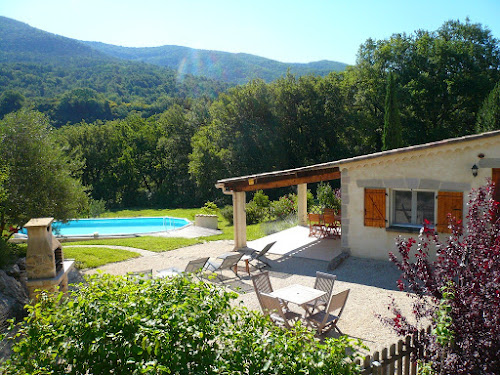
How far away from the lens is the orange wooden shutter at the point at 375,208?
11469mm

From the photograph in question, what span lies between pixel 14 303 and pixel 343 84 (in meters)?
28.8

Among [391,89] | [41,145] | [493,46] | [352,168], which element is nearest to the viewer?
[352,168]

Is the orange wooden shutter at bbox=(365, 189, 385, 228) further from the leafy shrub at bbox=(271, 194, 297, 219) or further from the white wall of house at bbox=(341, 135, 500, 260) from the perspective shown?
the leafy shrub at bbox=(271, 194, 297, 219)

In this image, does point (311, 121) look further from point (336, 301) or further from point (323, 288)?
point (336, 301)

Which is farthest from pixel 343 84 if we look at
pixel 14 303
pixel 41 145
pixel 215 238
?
pixel 14 303

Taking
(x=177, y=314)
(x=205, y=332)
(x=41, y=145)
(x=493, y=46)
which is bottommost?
(x=205, y=332)

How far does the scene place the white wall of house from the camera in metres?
10.3

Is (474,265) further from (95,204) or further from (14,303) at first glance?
(95,204)

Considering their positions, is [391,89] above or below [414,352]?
above

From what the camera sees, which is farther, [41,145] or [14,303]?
[41,145]

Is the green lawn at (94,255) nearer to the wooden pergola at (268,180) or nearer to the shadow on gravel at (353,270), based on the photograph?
the wooden pergola at (268,180)

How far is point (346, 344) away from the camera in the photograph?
3340 millimetres

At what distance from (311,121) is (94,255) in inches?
862

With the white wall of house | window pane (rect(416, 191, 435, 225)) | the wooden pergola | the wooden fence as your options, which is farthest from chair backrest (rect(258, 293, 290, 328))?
window pane (rect(416, 191, 435, 225))
